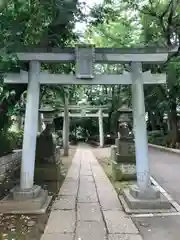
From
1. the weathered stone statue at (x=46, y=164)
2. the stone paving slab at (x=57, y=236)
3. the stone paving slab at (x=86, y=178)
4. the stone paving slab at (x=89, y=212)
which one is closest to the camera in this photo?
the stone paving slab at (x=57, y=236)

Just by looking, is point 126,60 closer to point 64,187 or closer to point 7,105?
point 7,105

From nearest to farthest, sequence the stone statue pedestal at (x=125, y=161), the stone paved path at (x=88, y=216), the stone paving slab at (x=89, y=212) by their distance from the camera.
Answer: the stone paved path at (x=88, y=216) → the stone paving slab at (x=89, y=212) → the stone statue pedestal at (x=125, y=161)

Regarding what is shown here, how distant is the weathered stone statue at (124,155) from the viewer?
825 centimetres

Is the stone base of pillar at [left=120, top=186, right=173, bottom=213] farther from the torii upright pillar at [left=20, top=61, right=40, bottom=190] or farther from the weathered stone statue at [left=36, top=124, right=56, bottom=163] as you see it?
the weathered stone statue at [left=36, top=124, right=56, bottom=163]

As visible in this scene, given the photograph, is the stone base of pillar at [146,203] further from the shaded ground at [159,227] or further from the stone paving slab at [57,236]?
the stone paving slab at [57,236]

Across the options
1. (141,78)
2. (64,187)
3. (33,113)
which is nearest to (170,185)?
(64,187)

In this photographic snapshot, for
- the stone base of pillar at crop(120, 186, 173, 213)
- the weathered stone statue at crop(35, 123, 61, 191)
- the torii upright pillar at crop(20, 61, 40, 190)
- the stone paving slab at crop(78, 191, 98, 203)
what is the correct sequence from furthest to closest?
the weathered stone statue at crop(35, 123, 61, 191)
the stone paving slab at crop(78, 191, 98, 203)
the torii upright pillar at crop(20, 61, 40, 190)
the stone base of pillar at crop(120, 186, 173, 213)

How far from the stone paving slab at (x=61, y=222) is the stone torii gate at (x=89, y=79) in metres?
0.87

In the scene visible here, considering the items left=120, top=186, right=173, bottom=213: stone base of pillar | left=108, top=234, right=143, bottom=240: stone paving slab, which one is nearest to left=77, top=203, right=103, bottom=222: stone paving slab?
left=120, top=186, right=173, bottom=213: stone base of pillar

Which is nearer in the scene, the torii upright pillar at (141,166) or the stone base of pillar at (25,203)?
the stone base of pillar at (25,203)

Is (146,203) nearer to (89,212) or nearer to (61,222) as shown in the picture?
(89,212)

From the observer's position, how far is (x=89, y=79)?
594 cm

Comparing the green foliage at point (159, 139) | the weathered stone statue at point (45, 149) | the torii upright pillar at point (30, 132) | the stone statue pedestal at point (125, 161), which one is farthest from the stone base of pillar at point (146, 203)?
the green foliage at point (159, 139)

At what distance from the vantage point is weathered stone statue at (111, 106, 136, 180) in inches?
325
